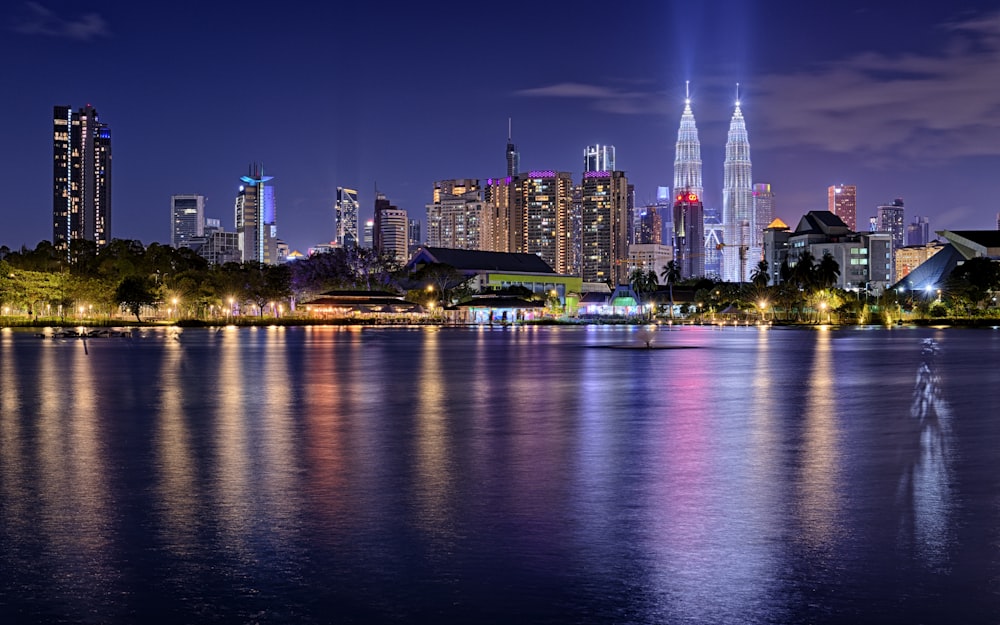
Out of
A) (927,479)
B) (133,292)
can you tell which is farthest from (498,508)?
(133,292)

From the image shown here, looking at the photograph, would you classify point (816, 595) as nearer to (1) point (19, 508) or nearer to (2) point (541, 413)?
(1) point (19, 508)

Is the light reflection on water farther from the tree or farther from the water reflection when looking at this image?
the tree

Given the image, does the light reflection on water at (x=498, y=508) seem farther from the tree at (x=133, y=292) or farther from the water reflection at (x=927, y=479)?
the tree at (x=133, y=292)

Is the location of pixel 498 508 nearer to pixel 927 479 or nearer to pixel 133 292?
pixel 927 479

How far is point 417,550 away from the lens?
12.1 m

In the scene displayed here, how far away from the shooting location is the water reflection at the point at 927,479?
1258 cm

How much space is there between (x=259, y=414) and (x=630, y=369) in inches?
1013

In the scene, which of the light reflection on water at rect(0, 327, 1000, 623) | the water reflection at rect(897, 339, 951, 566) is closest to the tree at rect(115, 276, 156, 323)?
the light reflection on water at rect(0, 327, 1000, 623)

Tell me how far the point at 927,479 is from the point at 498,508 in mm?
7660

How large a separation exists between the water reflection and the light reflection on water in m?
0.08

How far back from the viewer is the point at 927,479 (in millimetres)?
17031

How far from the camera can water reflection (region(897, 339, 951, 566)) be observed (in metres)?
12.6

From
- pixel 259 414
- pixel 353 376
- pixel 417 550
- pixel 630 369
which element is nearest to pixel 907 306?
pixel 630 369

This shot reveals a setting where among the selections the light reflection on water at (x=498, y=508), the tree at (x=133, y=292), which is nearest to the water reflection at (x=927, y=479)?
the light reflection on water at (x=498, y=508)
